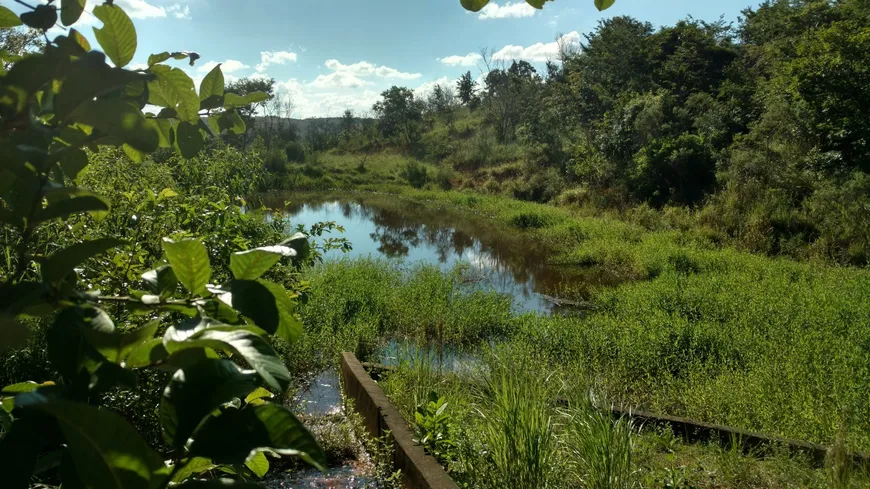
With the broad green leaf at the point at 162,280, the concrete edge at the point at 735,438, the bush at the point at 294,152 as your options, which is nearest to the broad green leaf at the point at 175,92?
the broad green leaf at the point at 162,280

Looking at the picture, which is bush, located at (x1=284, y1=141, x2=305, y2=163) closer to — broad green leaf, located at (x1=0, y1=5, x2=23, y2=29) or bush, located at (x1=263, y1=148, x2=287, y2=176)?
bush, located at (x1=263, y1=148, x2=287, y2=176)

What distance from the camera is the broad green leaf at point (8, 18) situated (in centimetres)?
60

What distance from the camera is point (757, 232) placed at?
396 inches

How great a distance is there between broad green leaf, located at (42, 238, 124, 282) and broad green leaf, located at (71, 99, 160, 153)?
11 cm

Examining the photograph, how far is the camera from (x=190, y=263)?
492mm

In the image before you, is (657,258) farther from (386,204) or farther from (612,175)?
(386,204)

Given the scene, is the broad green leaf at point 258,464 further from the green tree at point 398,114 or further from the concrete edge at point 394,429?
the green tree at point 398,114

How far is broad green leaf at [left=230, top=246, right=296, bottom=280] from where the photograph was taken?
1.61 feet

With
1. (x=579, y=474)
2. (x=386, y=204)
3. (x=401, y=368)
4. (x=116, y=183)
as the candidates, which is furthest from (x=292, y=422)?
(x=386, y=204)

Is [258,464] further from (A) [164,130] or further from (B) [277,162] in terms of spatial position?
(B) [277,162]

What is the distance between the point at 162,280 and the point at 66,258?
0.09 metres

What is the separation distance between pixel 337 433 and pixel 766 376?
3.32m

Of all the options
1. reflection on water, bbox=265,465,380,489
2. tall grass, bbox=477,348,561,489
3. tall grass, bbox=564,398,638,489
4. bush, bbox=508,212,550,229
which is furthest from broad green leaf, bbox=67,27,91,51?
bush, bbox=508,212,550,229

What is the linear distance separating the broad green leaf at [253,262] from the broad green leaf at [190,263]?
0.09ft
